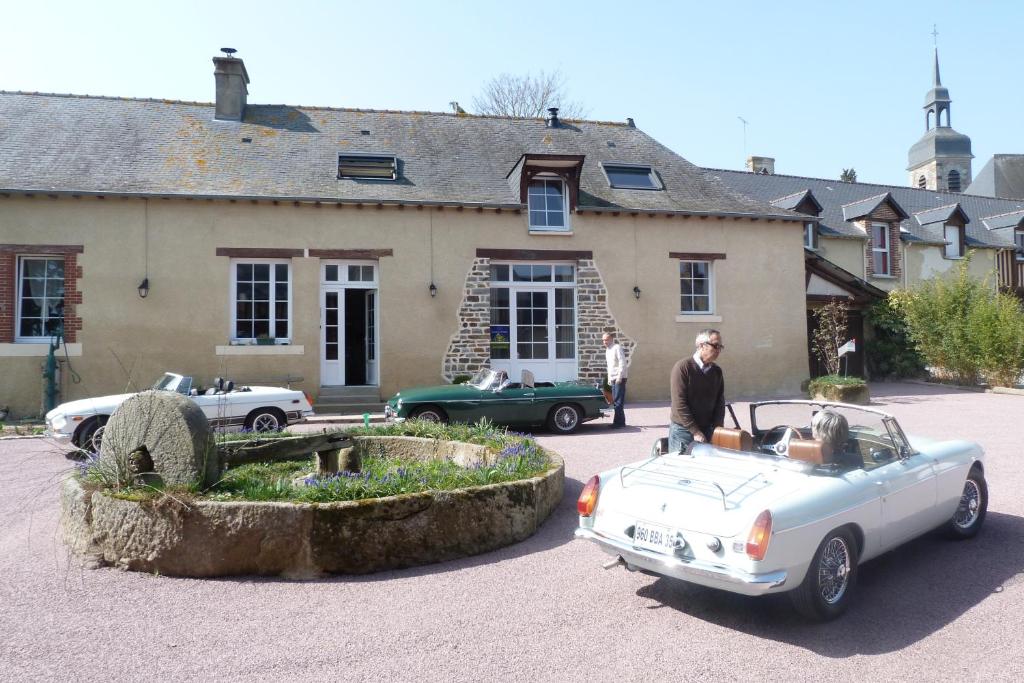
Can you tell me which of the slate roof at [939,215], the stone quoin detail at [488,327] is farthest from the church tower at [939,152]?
the stone quoin detail at [488,327]

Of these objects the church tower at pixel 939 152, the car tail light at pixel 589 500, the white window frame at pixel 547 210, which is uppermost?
the church tower at pixel 939 152

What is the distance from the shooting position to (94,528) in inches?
198

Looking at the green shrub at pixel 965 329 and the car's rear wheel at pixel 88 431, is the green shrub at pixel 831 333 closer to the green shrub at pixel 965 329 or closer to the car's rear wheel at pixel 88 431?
the green shrub at pixel 965 329

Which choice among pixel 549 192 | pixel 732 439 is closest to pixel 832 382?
pixel 549 192

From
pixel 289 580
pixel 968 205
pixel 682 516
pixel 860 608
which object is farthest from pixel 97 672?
pixel 968 205

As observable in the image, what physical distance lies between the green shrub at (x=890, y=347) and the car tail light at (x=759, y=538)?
18588 millimetres

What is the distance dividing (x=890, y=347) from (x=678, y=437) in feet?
56.7

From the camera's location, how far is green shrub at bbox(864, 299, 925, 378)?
19.9 metres

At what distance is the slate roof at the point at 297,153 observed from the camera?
48.8 ft

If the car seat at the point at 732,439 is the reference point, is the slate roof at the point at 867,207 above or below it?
above

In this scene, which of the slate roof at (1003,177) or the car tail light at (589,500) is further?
the slate roof at (1003,177)

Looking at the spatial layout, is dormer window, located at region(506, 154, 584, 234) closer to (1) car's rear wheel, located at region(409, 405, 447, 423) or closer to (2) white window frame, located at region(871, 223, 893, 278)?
(1) car's rear wheel, located at region(409, 405, 447, 423)

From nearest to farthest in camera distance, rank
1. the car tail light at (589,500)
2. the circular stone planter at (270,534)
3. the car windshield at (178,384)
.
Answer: the car tail light at (589,500) → the circular stone planter at (270,534) → the car windshield at (178,384)

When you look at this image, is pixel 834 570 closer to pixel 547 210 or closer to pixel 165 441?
pixel 165 441
